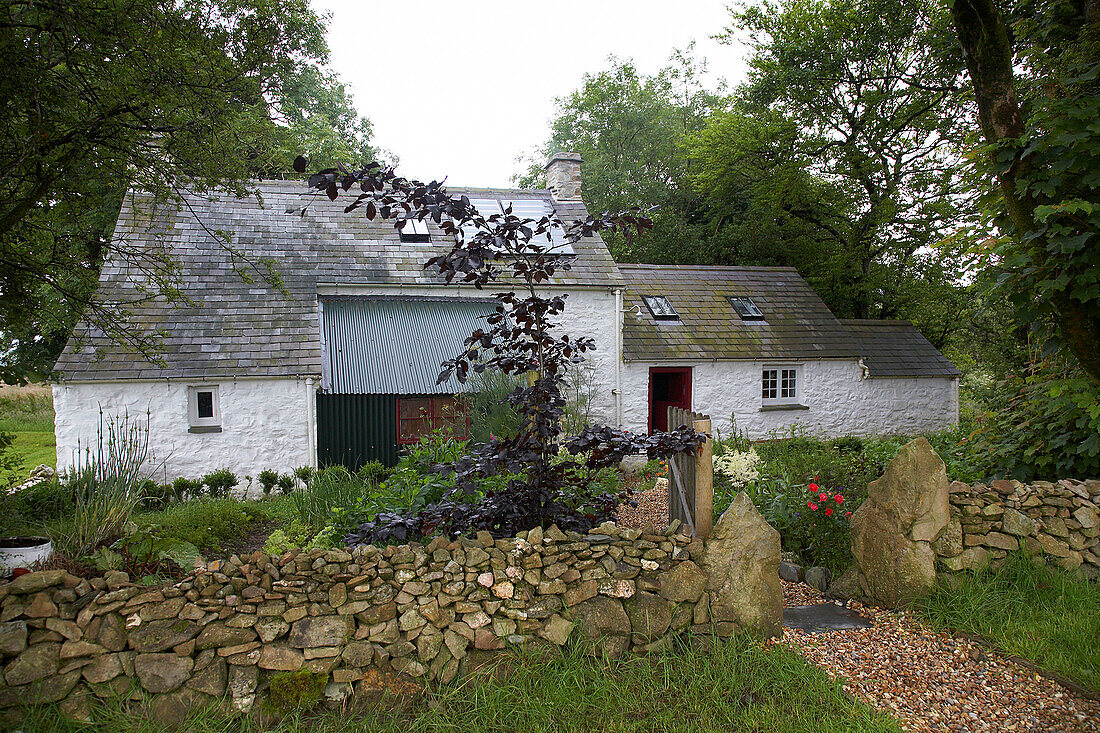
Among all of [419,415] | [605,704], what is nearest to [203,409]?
[419,415]

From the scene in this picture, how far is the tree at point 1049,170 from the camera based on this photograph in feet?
13.9

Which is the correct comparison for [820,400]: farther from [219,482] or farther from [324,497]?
[219,482]

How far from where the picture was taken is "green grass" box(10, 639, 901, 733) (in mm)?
3623

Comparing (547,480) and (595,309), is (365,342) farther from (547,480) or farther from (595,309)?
(547,480)

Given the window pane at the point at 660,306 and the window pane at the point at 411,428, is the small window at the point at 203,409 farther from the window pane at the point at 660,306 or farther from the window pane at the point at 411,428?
the window pane at the point at 660,306

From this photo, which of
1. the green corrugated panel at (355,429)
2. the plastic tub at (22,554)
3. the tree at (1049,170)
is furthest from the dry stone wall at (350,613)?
the green corrugated panel at (355,429)

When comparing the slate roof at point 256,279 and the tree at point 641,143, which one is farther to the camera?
the tree at point 641,143

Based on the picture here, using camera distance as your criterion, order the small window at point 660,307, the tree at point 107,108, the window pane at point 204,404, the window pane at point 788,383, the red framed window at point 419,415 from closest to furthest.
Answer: the tree at point 107,108, the window pane at point 204,404, the red framed window at point 419,415, the small window at point 660,307, the window pane at point 788,383

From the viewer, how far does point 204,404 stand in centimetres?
1092

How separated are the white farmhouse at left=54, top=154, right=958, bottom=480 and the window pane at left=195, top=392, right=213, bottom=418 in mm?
25

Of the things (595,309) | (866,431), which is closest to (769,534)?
(595,309)

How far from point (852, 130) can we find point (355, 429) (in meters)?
17.5

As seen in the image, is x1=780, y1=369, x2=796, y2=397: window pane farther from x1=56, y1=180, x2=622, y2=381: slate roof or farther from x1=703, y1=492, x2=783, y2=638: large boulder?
x1=703, y1=492, x2=783, y2=638: large boulder

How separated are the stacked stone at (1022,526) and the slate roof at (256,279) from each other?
28.9 feet
